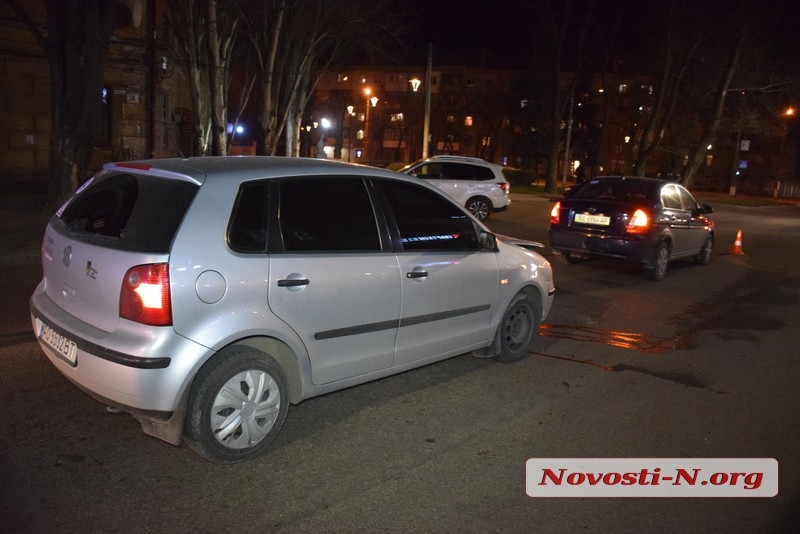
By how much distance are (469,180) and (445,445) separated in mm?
16058

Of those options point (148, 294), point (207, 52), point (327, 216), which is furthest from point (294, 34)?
point (148, 294)

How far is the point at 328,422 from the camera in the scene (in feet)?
15.7

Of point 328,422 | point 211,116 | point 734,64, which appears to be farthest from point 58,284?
point 734,64

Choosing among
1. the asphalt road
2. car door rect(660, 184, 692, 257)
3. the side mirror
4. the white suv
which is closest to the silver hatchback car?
the asphalt road

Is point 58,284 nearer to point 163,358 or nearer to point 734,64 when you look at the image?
point 163,358

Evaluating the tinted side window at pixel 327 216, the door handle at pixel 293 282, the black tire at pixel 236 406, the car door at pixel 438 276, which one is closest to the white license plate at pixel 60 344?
the black tire at pixel 236 406

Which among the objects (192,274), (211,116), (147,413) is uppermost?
Result: (211,116)

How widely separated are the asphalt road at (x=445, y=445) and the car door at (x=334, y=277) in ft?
1.82

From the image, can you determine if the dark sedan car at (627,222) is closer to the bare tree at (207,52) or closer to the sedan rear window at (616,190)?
the sedan rear window at (616,190)

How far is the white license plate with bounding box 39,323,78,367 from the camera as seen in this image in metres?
3.99

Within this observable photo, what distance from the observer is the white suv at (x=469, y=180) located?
19781 millimetres

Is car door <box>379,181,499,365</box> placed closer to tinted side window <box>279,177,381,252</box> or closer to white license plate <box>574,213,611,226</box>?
tinted side window <box>279,177,381,252</box>

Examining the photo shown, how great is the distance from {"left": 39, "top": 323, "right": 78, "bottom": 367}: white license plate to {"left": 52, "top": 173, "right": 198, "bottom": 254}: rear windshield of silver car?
614mm

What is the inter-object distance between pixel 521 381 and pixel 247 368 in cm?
271
